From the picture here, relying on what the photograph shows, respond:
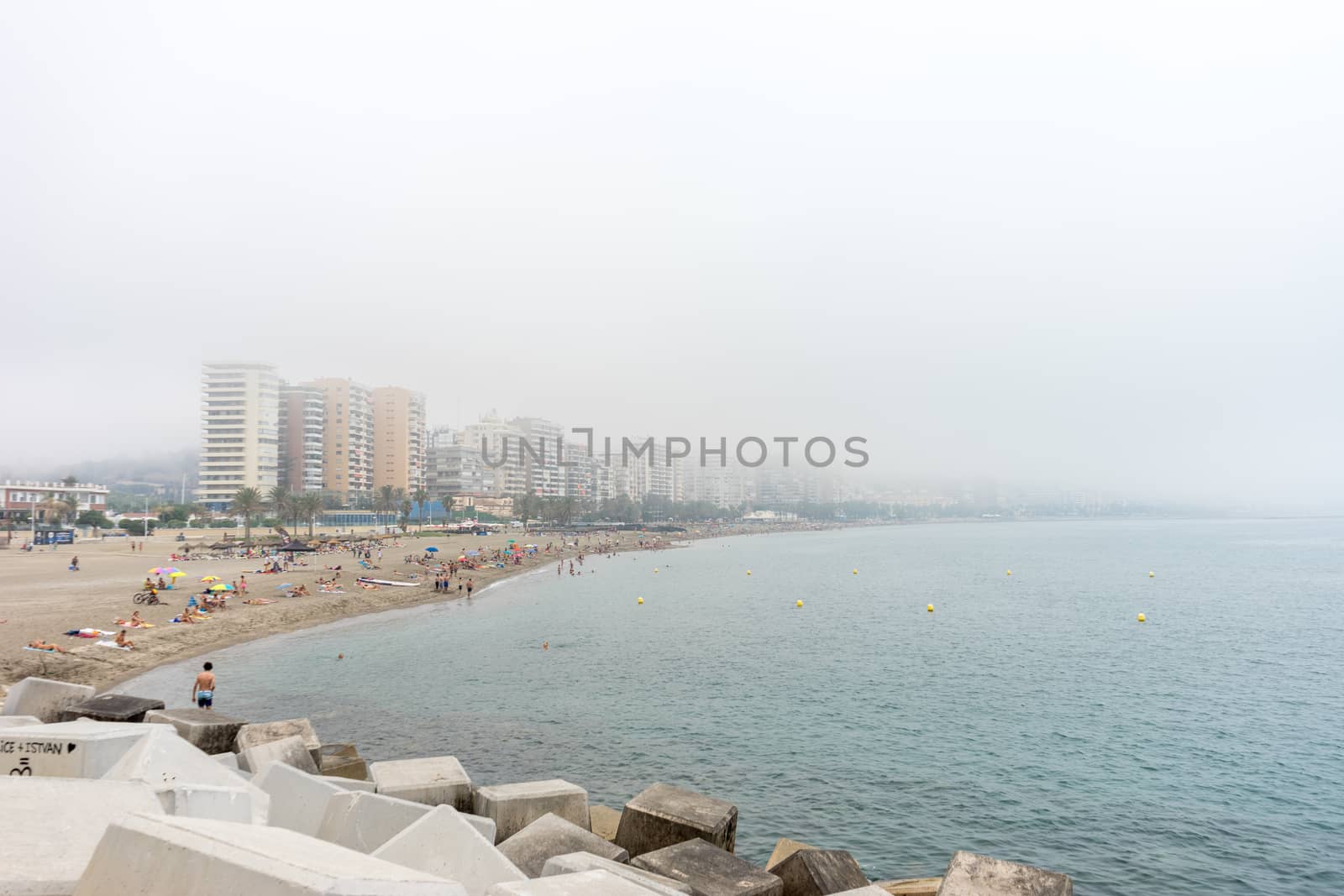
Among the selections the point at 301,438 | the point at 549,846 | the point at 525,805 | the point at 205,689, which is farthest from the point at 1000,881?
the point at 301,438

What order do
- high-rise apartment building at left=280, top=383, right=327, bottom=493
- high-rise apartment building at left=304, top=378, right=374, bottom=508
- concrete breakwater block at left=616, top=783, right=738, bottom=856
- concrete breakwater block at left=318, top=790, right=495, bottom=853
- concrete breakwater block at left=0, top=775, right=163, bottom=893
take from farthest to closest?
high-rise apartment building at left=304, top=378, right=374, bottom=508 < high-rise apartment building at left=280, top=383, right=327, bottom=493 < concrete breakwater block at left=616, top=783, right=738, bottom=856 < concrete breakwater block at left=318, top=790, right=495, bottom=853 < concrete breakwater block at left=0, top=775, right=163, bottom=893

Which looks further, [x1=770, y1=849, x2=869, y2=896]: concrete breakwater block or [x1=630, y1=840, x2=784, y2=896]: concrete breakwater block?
[x1=770, y1=849, x2=869, y2=896]: concrete breakwater block

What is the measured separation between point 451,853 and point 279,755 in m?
6.59

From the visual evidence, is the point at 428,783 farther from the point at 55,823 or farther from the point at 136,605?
the point at 136,605

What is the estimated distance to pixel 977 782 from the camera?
60.2ft

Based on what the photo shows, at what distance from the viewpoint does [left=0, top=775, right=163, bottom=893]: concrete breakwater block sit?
514cm

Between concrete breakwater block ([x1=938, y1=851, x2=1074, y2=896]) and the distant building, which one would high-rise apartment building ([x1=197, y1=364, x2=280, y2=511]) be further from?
concrete breakwater block ([x1=938, y1=851, x2=1074, y2=896])

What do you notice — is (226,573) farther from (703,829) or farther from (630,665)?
(703,829)

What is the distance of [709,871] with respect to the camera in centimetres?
894

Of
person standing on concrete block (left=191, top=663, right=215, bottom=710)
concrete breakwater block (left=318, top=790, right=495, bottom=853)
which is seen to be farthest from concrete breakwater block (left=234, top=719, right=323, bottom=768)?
person standing on concrete block (left=191, top=663, right=215, bottom=710)

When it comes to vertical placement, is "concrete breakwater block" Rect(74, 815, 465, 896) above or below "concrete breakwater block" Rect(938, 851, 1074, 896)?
above

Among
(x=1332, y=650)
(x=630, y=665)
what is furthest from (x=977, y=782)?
(x=1332, y=650)

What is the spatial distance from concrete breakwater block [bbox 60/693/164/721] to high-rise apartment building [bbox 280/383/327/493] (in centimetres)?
18077

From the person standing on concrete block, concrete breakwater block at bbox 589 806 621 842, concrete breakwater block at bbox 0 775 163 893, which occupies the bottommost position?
concrete breakwater block at bbox 589 806 621 842
